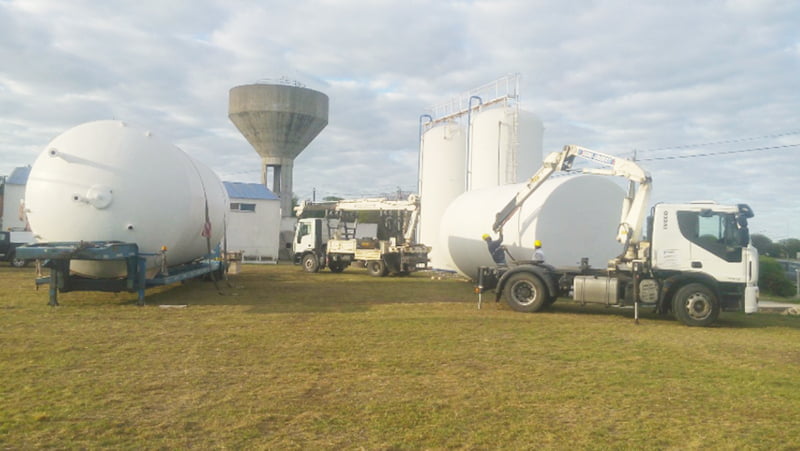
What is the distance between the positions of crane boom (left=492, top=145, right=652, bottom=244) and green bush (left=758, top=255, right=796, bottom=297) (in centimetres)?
1149

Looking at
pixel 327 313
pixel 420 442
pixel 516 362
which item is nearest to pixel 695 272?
pixel 516 362

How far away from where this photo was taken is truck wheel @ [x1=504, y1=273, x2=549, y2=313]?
→ 14.6 metres

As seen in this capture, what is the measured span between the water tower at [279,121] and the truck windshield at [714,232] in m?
39.2

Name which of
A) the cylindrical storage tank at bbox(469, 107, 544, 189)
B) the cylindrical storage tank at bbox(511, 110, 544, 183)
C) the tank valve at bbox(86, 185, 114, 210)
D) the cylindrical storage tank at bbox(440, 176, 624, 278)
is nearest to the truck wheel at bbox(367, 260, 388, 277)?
the cylindrical storage tank at bbox(469, 107, 544, 189)

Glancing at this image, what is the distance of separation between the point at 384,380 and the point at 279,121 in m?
43.4

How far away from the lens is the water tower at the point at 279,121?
159ft

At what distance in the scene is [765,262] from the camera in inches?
962

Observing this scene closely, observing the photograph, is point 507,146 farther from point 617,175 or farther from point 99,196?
point 99,196

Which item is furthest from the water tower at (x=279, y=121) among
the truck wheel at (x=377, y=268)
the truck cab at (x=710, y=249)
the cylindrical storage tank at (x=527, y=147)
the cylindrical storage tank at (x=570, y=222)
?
the truck cab at (x=710, y=249)

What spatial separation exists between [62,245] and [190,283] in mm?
7502

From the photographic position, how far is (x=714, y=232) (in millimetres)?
13188

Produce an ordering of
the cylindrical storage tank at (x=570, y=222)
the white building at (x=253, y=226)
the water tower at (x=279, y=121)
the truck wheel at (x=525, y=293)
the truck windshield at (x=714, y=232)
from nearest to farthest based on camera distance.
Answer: the truck windshield at (x=714, y=232), the truck wheel at (x=525, y=293), the cylindrical storage tank at (x=570, y=222), the white building at (x=253, y=226), the water tower at (x=279, y=121)

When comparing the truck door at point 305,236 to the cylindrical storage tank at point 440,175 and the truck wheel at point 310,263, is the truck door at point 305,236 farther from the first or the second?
the cylindrical storage tank at point 440,175

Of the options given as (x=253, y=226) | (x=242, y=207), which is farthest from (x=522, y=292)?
(x=242, y=207)
